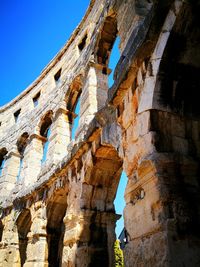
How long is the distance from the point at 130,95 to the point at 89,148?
6.27ft

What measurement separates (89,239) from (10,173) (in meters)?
6.09

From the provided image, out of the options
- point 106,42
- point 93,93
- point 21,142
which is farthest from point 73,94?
point 21,142

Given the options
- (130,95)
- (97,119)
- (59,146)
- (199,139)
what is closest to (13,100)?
(59,146)

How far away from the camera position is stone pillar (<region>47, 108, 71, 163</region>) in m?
7.41

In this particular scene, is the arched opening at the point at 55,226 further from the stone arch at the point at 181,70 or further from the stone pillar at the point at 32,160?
the stone arch at the point at 181,70

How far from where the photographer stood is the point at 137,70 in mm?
3201

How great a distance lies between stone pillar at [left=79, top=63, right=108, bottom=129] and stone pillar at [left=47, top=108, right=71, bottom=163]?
4.56ft

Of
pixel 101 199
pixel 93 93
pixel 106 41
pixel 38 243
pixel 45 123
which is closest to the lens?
pixel 101 199

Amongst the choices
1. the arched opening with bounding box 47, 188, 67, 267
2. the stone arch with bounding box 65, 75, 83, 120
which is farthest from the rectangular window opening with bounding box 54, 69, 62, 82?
the arched opening with bounding box 47, 188, 67, 267

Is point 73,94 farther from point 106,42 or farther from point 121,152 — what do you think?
point 121,152

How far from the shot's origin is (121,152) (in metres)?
3.53

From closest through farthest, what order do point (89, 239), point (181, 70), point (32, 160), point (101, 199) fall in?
point (181, 70), point (89, 239), point (101, 199), point (32, 160)

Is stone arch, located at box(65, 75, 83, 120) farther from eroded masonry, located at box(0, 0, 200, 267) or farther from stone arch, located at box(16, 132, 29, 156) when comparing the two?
stone arch, located at box(16, 132, 29, 156)

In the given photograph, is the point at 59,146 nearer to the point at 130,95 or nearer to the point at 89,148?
the point at 89,148
